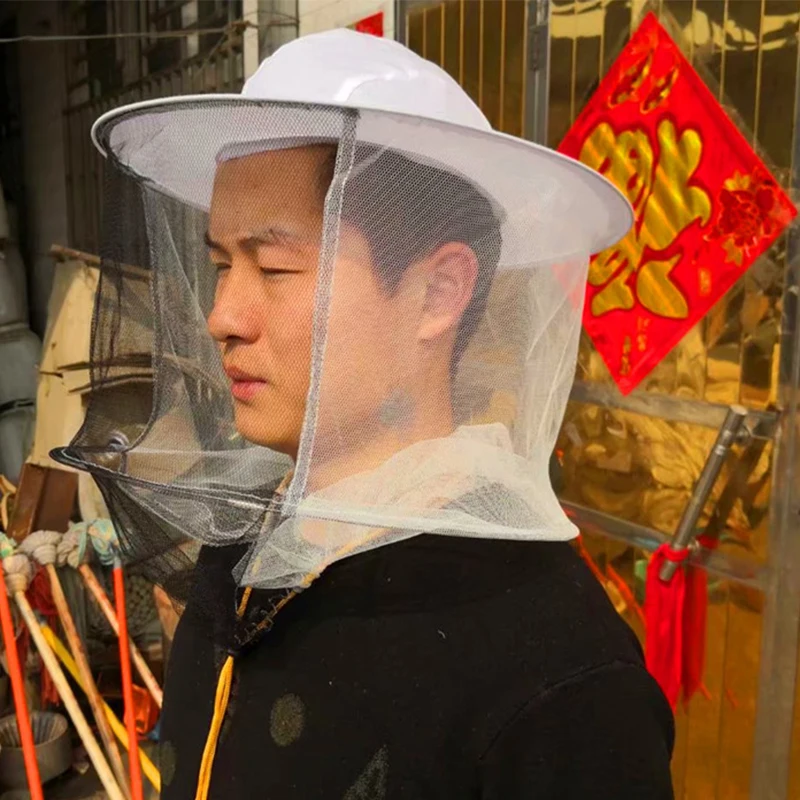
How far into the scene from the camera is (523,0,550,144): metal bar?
6.74 ft

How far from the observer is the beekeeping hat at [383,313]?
2.25 ft

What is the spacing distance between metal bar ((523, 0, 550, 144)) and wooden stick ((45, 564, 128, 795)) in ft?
5.76

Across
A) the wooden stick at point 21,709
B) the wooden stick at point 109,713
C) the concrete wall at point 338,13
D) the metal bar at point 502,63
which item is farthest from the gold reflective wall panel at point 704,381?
the wooden stick at point 21,709

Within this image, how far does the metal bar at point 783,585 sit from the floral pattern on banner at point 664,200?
0.12 m

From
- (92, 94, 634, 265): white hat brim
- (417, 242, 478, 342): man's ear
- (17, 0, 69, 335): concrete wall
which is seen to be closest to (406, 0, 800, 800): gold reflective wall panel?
(92, 94, 634, 265): white hat brim

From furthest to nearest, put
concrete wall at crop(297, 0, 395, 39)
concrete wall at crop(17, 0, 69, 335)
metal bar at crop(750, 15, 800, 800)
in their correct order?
concrete wall at crop(17, 0, 69, 335) → concrete wall at crop(297, 0, 395, 39) → metal bar at crop(750, 15, 800, 800)

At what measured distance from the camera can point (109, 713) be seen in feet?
7.30

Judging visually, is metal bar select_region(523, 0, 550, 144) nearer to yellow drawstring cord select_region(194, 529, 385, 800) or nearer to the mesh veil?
the mesh veil

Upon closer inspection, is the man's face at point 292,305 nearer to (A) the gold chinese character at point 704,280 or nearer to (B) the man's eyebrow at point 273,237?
(B) the man's eyebrow at point 273,237

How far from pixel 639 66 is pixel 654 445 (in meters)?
0.86

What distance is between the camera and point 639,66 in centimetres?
184

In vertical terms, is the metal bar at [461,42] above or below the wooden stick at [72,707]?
above

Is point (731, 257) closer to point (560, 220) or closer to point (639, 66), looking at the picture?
point (639, 66)

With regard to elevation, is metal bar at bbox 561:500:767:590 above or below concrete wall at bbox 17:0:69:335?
below
